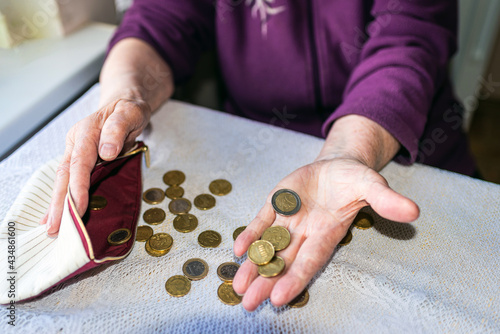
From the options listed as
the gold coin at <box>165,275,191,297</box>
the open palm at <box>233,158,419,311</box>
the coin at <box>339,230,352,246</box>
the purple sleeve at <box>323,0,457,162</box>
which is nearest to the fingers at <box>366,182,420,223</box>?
the open palm at <box>233,158,419,311</box>

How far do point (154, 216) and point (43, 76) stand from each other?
0.64 meters

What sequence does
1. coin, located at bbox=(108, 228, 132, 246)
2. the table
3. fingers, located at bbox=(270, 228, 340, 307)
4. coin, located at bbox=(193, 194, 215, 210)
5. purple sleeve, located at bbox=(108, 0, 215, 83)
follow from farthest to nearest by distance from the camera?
purple sleeve, located at bbox=(108, 0, 215, 83) < the table < coin, located at bbox=(193, 194, 215, 210) < coin, located at bbox=(108, 228, 132, 246) < fingers, located at bbox=(270, 228, 340, 307)

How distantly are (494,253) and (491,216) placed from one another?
9 centimetres

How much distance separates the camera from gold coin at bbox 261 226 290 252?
71cm

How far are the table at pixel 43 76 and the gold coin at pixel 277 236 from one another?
0.71m

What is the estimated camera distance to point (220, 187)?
877 mm

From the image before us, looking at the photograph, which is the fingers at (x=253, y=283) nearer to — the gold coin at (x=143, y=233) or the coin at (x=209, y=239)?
the coin at (x=209, y=239)

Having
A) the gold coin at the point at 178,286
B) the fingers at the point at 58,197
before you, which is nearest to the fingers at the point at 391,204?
the gold coin at the point at 178,286

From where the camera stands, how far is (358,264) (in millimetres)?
731

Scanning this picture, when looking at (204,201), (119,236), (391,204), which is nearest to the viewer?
(391,204)

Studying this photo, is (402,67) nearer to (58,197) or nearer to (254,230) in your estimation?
(254,230)

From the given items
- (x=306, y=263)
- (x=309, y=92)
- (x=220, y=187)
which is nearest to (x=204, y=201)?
(x=220, y=187)

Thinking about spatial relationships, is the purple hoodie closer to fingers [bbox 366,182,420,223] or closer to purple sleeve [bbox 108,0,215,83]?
purple sleeve [bbox 108,0,215,83]

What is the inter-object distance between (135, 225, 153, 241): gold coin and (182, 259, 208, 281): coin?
0.10 meters
